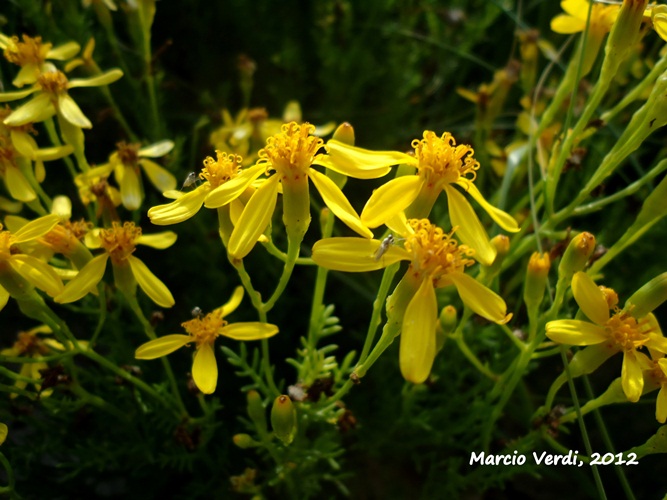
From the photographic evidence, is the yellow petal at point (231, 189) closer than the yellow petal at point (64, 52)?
Yes

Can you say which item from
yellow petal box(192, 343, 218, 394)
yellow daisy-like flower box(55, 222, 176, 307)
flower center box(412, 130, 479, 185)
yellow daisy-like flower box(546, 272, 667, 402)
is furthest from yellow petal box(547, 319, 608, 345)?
yellow daisy-like flower box(55, 222, 176, 307)

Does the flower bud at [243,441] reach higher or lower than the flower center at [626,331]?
lower

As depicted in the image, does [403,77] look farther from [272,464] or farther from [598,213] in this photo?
[272,464]

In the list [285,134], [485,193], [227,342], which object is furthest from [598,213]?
[285,134]

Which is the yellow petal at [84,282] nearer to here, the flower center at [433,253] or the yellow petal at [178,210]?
the yellow petal at [178,210]

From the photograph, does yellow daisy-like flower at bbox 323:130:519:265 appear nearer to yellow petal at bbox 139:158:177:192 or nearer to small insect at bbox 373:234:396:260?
small insect at bbox 373:234:396:260

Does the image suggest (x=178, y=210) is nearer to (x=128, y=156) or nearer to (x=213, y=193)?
(x=213, y=193)

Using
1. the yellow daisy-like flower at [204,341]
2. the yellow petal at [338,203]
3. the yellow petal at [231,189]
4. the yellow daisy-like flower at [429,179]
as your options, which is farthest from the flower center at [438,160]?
the yellow daisy-like flower at [204,341]
